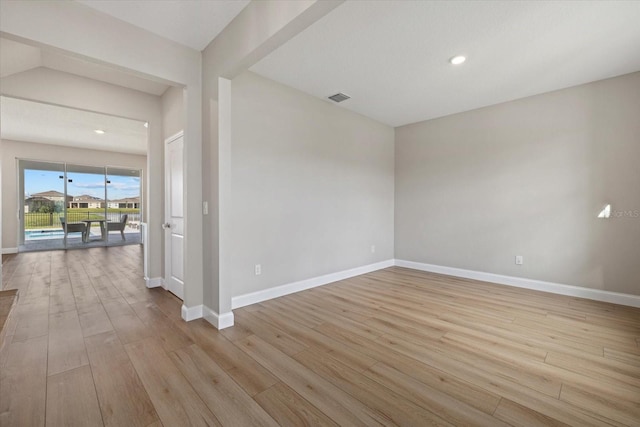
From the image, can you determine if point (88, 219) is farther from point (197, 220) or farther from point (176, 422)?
point (176, 422)

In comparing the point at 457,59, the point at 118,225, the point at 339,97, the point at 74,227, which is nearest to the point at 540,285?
the point at 457,59

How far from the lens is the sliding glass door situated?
23.5 ft

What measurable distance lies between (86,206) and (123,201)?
93cm

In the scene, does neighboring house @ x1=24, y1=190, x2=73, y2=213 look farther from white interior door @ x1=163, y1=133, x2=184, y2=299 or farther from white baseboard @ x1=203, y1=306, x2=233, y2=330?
white baseboard @ x1=203, y1=306, x2=233, y2=330

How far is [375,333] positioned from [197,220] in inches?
83.5

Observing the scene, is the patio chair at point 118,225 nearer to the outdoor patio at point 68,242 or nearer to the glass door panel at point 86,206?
the glass door panel at point 86,206

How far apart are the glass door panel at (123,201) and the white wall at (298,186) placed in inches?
285

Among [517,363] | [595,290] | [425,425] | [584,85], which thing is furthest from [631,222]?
[425,425]

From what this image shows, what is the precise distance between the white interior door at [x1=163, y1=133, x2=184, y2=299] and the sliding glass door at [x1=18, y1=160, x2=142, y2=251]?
19.9 ft

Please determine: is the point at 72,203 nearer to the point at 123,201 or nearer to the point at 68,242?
the point at 68,242

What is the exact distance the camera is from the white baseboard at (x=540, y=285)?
324 cm

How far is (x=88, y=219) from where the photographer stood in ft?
26.1

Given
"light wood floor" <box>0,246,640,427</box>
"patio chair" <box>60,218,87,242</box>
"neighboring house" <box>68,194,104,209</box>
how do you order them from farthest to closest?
"neighboring house" <box>68,194,104,209</box> < "patio chair" <box>60,218,87,242</box> < "light wood floor" <box>0,246,640,427</box>


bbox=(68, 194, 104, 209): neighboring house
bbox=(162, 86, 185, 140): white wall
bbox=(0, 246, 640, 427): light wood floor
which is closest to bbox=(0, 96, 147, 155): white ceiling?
bbox=(162, 86, 185, 140): white wall
